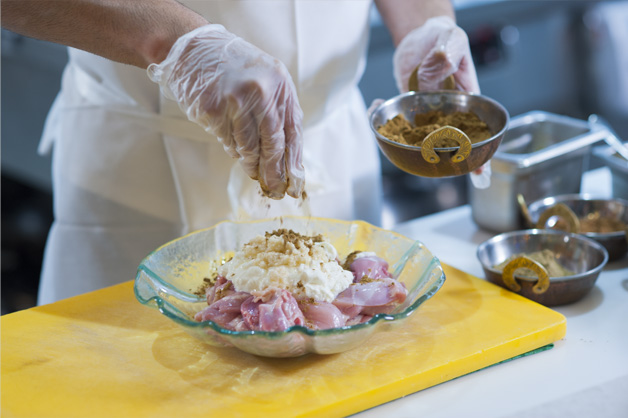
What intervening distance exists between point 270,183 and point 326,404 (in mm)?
412

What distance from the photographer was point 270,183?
4.10ft

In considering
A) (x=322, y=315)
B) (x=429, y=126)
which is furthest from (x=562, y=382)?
(x=429, y=126)

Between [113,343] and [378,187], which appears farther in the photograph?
[378,187]

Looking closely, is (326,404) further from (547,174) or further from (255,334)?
(547,174)

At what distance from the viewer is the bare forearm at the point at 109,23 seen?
1196 mm

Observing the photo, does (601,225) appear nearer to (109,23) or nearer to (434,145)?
(434,145)

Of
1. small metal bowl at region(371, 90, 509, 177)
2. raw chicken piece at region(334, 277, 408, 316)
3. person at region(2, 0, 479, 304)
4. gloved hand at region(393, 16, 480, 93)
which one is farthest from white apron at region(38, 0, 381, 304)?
raw chicken piece at region(334, 277, 408, 316)

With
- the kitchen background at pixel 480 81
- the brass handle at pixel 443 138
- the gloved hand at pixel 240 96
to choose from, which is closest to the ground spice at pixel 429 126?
the brass handle at pixel 443 138

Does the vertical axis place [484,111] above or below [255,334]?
above

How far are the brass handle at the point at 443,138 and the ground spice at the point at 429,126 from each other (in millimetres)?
22

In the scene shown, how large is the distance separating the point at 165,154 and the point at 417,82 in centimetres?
69

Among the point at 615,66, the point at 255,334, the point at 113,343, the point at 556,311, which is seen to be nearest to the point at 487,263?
the point at 556,311

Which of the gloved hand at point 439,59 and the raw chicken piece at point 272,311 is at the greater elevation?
the gloved hand at point 439,59

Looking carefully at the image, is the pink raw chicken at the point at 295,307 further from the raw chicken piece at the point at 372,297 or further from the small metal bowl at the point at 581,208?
the small metal bowl at the point at 581,208
